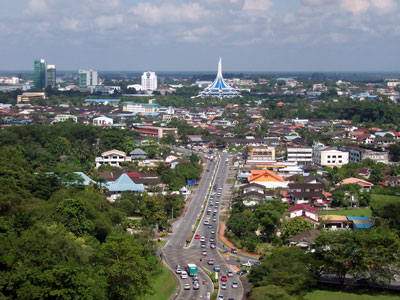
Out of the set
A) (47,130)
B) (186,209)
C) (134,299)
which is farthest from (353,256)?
(47,130)

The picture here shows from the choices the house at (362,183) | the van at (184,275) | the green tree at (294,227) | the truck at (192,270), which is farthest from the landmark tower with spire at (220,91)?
the van at (184,275)

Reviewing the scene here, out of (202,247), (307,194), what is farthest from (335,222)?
(202,247)

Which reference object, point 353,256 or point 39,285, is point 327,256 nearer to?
point 353,256

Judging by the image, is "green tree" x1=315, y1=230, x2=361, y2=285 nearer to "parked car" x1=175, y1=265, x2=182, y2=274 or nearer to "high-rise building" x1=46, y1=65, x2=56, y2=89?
"parked car" x1=175, y1=265, x2=182, y2=274

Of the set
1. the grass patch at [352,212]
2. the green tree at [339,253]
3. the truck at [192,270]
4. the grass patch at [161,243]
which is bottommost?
the grass patch at [161,243]

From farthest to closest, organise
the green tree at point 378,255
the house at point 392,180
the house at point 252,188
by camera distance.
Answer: the house at point 392,180 < the house at point 252,188 < the green tree at point 378,255

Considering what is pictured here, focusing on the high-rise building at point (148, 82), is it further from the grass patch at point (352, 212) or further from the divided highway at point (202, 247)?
the grass patch at point (352, 212)

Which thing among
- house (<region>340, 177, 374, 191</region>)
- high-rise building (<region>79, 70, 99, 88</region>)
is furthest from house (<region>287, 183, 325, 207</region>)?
high-rise building (<region>79, 70, 99, 88</region>)
